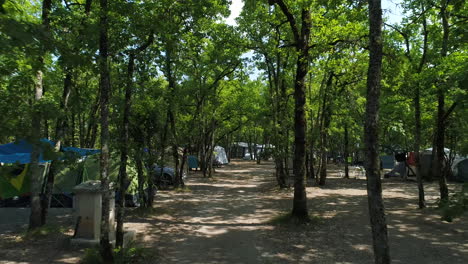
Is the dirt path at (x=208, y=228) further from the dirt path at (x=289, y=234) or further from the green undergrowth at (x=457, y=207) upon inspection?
the green undergrowth at (x=457, y=207)

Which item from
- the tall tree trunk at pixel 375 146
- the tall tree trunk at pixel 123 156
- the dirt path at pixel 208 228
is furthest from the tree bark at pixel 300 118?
the tall tree trunk at pixel 123 156

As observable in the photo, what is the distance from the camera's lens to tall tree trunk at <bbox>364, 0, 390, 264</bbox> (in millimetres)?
4543

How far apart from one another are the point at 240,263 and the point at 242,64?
1470cm

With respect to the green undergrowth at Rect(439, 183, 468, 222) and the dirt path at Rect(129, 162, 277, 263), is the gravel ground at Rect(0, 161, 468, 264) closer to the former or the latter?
the dirt path at Rect(129, 162, 277, 263)

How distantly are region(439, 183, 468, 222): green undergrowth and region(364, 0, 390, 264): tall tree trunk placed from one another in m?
1.92

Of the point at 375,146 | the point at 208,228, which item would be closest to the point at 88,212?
the point at 208,228

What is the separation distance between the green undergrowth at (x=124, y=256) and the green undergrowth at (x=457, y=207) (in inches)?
200

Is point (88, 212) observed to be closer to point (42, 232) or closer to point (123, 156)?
point (123, 156)

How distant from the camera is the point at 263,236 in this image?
8.02 m

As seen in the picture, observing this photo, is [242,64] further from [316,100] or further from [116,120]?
[116,120]

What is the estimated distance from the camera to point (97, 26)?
555 centimetres

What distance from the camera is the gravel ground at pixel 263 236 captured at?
6.44 metres

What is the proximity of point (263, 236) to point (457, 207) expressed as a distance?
583 cm

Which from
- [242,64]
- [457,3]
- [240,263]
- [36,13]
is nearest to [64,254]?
[240,263]
